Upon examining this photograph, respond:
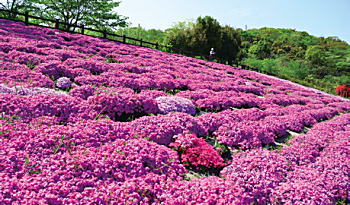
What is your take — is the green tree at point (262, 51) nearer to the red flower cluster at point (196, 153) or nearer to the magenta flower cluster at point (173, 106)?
the magenta flower cluster at point (173, 106)

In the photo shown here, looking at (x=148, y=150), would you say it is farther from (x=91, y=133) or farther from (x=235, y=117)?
(x=235, y=117)

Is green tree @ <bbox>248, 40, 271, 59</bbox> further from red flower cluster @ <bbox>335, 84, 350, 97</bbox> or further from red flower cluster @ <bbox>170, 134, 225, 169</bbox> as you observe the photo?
red flower cluster @ <bbox>170, 134, 225, 169</bbox>

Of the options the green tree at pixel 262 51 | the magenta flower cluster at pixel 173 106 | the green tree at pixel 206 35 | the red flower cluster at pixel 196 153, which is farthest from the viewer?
the green tree at pixel 262 51

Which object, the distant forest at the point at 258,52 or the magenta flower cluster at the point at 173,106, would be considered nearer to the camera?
the magenta flower cluster at the point at 173,106

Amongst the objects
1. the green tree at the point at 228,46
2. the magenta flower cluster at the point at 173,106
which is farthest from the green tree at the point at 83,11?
the magenta flower cluster at the point at 173,106

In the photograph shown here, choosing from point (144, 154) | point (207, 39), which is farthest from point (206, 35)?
point (144, 154)

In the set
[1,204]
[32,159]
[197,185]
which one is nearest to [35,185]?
[1,204]

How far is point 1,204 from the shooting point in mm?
3303

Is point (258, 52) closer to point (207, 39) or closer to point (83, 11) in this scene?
point (207, 39)

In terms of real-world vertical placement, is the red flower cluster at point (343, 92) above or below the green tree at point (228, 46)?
below

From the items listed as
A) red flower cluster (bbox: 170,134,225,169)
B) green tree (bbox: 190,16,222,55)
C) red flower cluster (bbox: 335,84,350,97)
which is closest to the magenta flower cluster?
red flower cluster (bbox: 170,134,225,169)

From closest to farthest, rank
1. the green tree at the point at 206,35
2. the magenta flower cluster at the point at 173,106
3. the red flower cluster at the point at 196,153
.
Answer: the red flower cluster at the point at 196,153 → the magenta flower cluster at the point at 173,106 → the green tree at the point at 206,35

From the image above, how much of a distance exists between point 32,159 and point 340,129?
12492 millimetres

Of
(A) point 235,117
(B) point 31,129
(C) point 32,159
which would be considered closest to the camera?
(C) point 32,159
